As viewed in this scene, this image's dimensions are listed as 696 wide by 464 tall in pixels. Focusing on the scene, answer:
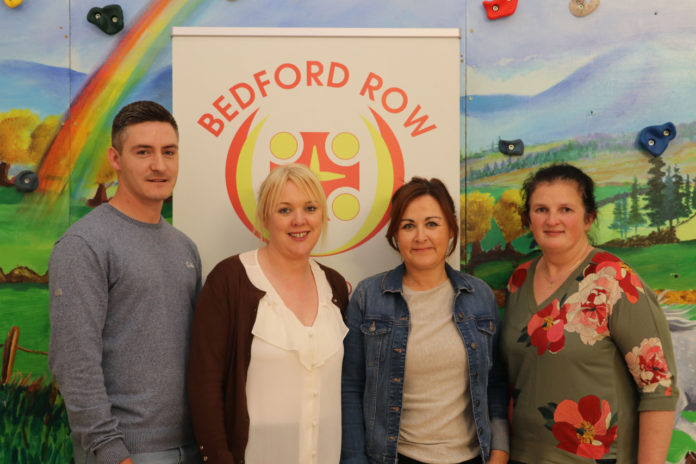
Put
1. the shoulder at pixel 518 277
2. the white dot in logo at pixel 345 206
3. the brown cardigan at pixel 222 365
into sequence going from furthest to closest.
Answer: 1. the white dot in logo at pixel 345 206
2. the shoulder at pixel 518 277
3. the brown cardigan at pixel 222 365

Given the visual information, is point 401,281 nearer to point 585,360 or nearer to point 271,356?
point 271,356

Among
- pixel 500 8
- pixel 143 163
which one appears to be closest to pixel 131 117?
pixel 143 163

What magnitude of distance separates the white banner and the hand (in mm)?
827

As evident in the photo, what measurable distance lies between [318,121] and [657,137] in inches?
63.3

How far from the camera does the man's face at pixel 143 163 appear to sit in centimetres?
188

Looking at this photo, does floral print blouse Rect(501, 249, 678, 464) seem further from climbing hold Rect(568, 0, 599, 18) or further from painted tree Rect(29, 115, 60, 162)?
painted tree Rect(29, 115, 60, 162)

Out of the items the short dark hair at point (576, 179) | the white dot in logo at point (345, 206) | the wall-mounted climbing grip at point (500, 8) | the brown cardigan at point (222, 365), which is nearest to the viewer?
the brown cardigan at point (222, 365)

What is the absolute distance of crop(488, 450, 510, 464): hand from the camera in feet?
6.86

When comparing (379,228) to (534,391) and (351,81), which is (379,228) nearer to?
(351,81)

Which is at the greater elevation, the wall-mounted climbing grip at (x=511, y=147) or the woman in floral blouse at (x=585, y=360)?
the wall-mounted climbing grip at (x=511, y=147)

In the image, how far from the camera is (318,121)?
2457 millimetres

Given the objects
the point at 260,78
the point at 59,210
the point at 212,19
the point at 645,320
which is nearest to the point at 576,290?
the point at 645,320

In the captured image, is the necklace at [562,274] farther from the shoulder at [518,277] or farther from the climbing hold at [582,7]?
the climbing hold at [582,7]

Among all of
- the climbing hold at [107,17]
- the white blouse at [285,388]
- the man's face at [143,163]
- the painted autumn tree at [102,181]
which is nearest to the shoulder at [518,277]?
the white blouse at [285,388]
